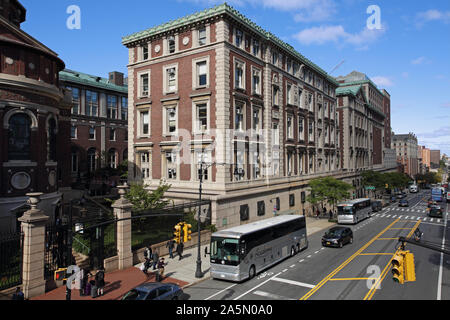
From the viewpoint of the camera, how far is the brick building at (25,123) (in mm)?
24969

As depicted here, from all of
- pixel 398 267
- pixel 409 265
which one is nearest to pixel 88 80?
pixel 398 267

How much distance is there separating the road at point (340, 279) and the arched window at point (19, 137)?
1738 centimetres

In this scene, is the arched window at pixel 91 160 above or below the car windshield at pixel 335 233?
above

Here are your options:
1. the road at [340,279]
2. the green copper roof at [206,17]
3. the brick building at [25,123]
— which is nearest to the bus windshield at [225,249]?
the road at [340,279]

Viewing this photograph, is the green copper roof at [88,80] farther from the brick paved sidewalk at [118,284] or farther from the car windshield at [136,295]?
the car windshield at [136,295]

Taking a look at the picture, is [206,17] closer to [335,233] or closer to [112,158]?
[335,233]

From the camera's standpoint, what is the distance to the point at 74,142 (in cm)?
5759

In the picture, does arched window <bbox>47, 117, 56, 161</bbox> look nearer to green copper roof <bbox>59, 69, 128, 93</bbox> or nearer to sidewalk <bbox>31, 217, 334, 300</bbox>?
sidewalk <bbox>31, 217, 334, 300</bbox>

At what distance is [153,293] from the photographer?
15570 millimetres

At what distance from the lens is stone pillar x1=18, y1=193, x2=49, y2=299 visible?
58.3 ft

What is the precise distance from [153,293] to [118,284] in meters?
5.93

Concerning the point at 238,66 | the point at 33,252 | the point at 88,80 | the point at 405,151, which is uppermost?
the point at 88,80

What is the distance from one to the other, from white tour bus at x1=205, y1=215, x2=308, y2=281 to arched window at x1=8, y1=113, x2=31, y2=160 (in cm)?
1684
